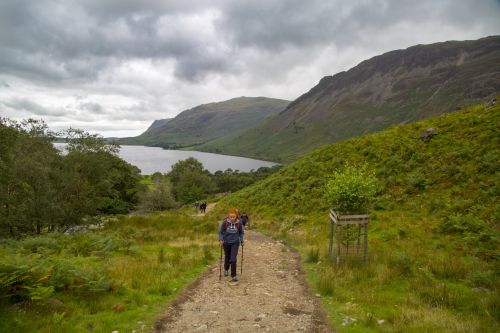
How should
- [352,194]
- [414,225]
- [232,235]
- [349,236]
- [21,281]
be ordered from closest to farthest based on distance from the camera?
[21,281] < [232,235] < [352,194] < [349,236] < [414,225]

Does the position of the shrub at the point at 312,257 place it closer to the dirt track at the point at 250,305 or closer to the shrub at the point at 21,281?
the dirt track at the point at 250,305

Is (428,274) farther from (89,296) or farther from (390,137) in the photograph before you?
(390,137)

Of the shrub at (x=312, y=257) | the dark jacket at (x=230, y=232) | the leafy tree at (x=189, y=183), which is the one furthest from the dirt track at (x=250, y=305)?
the leafy tree at (x=189, y=183)

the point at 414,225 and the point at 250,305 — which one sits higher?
the point at 414,225

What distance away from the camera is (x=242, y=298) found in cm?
964

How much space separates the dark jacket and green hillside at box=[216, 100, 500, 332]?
2868mm

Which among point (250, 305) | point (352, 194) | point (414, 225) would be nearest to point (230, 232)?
point (250, 305)

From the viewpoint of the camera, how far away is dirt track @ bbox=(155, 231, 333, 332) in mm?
7703

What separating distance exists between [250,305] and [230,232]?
276 centimetres

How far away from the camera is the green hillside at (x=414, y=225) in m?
8.41

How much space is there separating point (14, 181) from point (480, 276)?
28466 mm

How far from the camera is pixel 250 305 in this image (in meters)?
9.05

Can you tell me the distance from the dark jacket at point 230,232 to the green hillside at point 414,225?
2.87 metres

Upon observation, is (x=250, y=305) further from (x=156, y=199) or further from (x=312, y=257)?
(x=156, y=199)
